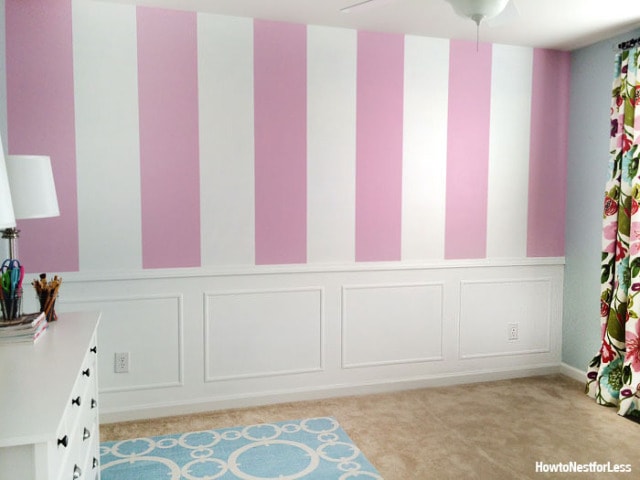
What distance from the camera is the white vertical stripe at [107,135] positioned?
10.1 ft

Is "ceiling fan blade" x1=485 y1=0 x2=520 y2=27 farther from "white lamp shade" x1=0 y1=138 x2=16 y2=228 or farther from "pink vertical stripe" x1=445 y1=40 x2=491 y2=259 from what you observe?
"white lamp shade" x1=0 y1=138 x2=16 y2=228

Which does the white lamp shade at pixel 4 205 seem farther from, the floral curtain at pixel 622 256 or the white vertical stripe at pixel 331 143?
the floral curtain at pixel 622 256

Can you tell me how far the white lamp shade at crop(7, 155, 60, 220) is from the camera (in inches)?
78.2

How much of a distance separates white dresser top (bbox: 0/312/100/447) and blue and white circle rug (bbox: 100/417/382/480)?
90cm

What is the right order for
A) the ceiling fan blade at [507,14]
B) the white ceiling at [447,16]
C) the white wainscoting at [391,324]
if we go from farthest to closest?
the white wainscoting at [391,324] → the white ceiling at [447,16] → the ceiling fan blade at [507,14]

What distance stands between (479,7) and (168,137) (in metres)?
1.89

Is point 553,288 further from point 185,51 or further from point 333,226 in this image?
point 185,51

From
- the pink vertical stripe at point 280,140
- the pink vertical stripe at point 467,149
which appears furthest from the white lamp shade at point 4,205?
the pink vertical stripe at point 467,149

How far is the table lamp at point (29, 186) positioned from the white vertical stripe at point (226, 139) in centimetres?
130

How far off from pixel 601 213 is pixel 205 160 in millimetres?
2617

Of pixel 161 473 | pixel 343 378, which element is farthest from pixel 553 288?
pixel 161 473

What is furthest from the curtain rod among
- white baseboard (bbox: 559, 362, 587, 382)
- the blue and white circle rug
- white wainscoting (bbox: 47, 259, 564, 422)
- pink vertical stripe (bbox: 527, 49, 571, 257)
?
the blue and white circle rug

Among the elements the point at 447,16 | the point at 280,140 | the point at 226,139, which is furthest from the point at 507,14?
the point at 226,139

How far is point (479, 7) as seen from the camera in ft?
6.79
